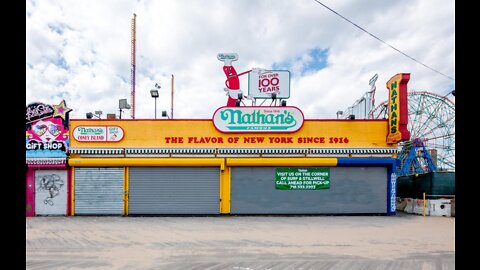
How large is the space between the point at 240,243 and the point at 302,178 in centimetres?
703

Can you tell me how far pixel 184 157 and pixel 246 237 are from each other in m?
6.49

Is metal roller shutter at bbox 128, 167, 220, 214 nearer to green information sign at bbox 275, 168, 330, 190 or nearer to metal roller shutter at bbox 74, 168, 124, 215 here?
metal roller shutter at bbox 74, 168, 124, 215

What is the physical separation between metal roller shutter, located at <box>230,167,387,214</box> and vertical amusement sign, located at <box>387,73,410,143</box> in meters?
2.49

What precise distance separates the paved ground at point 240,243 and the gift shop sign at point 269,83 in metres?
7.53

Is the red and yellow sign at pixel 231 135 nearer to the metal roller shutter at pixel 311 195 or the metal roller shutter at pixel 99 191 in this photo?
the metal roller shutter at pixel 311 195

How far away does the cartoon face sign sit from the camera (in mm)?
15148

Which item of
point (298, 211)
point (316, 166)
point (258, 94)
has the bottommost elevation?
point (298, 211)

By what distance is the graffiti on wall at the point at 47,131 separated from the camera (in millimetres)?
15133

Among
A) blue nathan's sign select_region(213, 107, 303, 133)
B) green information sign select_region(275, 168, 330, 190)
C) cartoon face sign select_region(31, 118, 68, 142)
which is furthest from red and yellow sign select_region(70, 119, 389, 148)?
green information sign select_region(275, 168, 330, 190)

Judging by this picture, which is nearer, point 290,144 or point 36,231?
point 36,231

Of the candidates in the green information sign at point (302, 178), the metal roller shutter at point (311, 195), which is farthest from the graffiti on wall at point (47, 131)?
the green information sign at point (302, 178)
